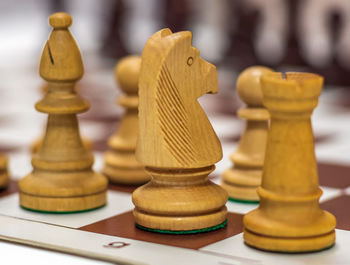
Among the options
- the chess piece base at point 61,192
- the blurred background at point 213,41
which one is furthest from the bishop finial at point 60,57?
the blurred background at point 213,41

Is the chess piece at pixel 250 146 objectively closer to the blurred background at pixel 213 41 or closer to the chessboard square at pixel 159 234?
the chessboard square at pixel 159 234

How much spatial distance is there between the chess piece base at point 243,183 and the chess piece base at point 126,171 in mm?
198

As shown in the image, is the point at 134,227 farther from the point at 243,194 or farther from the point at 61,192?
the point at 243,194

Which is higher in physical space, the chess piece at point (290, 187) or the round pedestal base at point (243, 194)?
the chess piece at point (290, 187)

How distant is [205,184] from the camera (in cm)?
133

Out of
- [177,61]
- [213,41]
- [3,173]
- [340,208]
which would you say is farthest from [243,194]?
[213,41]

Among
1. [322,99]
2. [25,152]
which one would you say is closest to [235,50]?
[322,99]

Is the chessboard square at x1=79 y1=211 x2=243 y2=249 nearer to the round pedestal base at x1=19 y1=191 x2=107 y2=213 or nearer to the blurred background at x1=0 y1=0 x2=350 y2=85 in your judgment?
the round pedestal base at x1=19 y1=191 x2=107 y2=213

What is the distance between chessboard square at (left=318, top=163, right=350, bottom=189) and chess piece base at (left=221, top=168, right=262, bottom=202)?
222 mm

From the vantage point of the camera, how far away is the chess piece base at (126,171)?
1678 mm

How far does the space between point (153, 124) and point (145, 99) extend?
0.14 feet

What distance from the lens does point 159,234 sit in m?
1.29

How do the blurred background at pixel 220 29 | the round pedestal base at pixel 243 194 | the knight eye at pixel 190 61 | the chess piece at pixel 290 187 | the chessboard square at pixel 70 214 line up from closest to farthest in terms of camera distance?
the chess piece at pixel 290 187
the knight eye at pixel 190 61
the chessboard square at pixel 70 214
the round pedestal base at pixel 243 194
the blurred background at pixel 220 29

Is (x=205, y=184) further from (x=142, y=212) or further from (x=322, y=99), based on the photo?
(x=322, y=99)
